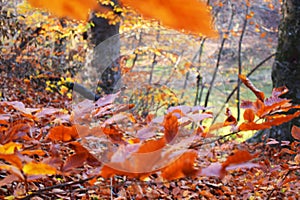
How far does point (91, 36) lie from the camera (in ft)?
16.9

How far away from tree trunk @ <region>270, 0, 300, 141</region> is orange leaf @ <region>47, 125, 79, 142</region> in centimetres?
273

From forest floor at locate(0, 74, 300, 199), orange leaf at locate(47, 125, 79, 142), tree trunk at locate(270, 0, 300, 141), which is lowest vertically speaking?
forest floor at locate(0, 74, 300, 199)

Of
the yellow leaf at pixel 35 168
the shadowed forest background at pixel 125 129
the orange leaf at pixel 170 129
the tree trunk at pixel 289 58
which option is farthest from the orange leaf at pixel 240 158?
the tree trunk at pixel 289 58

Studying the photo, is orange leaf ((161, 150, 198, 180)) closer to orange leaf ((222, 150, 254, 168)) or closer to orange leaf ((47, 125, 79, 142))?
orange leaf ((222, 150, 254, 168))

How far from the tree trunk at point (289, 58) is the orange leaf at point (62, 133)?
8.97ft

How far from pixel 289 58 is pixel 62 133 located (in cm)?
285

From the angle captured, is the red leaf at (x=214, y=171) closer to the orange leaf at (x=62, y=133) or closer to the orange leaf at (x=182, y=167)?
the orange leaf at (x=182, y=167)

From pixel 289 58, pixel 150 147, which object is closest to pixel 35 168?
pixel 150 147

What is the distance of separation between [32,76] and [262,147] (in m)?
3.17

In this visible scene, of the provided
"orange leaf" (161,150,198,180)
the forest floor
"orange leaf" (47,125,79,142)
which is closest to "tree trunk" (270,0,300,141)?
the forest floor

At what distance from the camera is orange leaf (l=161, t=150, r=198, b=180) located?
0.43 metres

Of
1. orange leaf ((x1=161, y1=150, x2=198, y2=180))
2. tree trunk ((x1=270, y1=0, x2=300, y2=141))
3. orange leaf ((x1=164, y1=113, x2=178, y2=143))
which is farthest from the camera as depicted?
tree trunk ((x1=270, y1=0, x2=300, y2=141))

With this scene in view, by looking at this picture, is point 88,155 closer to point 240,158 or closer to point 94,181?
point 94,181

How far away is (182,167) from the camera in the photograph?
0.44 m
